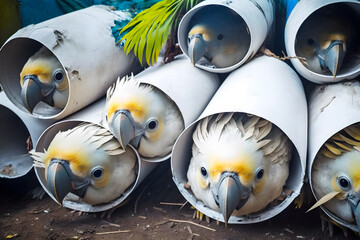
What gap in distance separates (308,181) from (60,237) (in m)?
1.23

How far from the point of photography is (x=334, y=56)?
180cm

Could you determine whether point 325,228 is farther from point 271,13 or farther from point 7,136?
point 7,136

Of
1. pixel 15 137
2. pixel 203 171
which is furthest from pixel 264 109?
pixel 15 137

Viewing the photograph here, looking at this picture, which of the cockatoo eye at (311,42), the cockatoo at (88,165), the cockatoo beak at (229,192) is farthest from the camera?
the cockatoo eye at (311,42)

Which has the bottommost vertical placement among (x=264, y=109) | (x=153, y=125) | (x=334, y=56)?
(x=153, y=125)

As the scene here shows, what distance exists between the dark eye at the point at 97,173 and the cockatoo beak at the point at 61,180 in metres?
0.05

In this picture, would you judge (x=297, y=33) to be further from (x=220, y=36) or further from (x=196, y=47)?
(x=196, y=47)

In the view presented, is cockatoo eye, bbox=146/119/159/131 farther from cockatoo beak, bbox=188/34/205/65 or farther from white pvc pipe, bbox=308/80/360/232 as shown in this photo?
white pvc pipe, bbox=308/80/360/232

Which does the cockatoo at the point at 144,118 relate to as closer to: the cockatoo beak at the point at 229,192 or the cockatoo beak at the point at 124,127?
the cockatoo beak at the point at 124,127

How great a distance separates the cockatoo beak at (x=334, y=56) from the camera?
1.79m

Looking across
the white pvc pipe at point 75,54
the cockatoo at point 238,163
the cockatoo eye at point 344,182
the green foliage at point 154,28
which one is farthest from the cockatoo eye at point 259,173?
the white pvc pipe at point 75,54

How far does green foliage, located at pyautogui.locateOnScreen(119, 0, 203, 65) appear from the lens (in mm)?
2182

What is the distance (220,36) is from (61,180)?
1.11 m

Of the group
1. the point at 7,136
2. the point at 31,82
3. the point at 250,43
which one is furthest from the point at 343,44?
the point at 7,136
